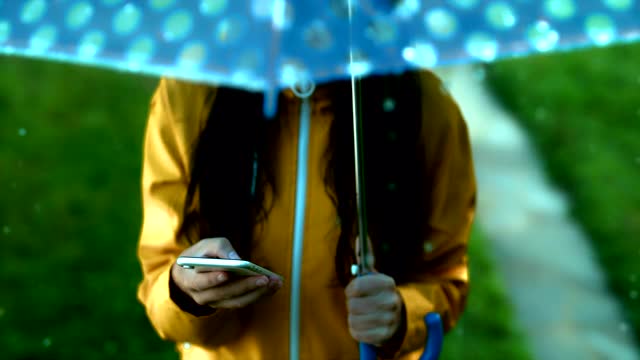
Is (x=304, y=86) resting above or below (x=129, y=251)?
above

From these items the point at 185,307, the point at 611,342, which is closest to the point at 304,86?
the point at 185,307

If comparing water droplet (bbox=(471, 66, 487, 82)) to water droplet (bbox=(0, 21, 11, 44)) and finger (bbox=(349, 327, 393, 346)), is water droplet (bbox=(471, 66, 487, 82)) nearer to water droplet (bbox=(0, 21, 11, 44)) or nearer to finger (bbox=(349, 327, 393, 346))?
finger (bbox=(349, 327, 393, 346))

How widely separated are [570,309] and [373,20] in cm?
248

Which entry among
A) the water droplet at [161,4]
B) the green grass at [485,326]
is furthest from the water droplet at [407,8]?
the green grass at [485,326]

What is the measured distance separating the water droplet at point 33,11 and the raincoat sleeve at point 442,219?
79cm

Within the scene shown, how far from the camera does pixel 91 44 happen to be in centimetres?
180

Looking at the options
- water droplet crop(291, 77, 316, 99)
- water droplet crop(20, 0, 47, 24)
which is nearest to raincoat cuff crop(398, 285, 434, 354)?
water droplet crop(291, 77, 316, 99)

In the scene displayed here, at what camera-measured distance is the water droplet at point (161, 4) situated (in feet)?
5.89

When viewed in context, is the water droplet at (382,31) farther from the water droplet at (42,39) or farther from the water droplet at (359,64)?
the water droplet at (42,39)

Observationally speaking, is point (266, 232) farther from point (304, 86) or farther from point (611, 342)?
point (611, 342)

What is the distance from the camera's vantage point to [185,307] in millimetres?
1879

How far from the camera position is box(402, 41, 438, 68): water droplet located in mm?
1748

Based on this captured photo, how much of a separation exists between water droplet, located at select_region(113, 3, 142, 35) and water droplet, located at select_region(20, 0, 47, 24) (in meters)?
0.15

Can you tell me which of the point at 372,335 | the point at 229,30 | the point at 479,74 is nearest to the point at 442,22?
the point at 229,30
